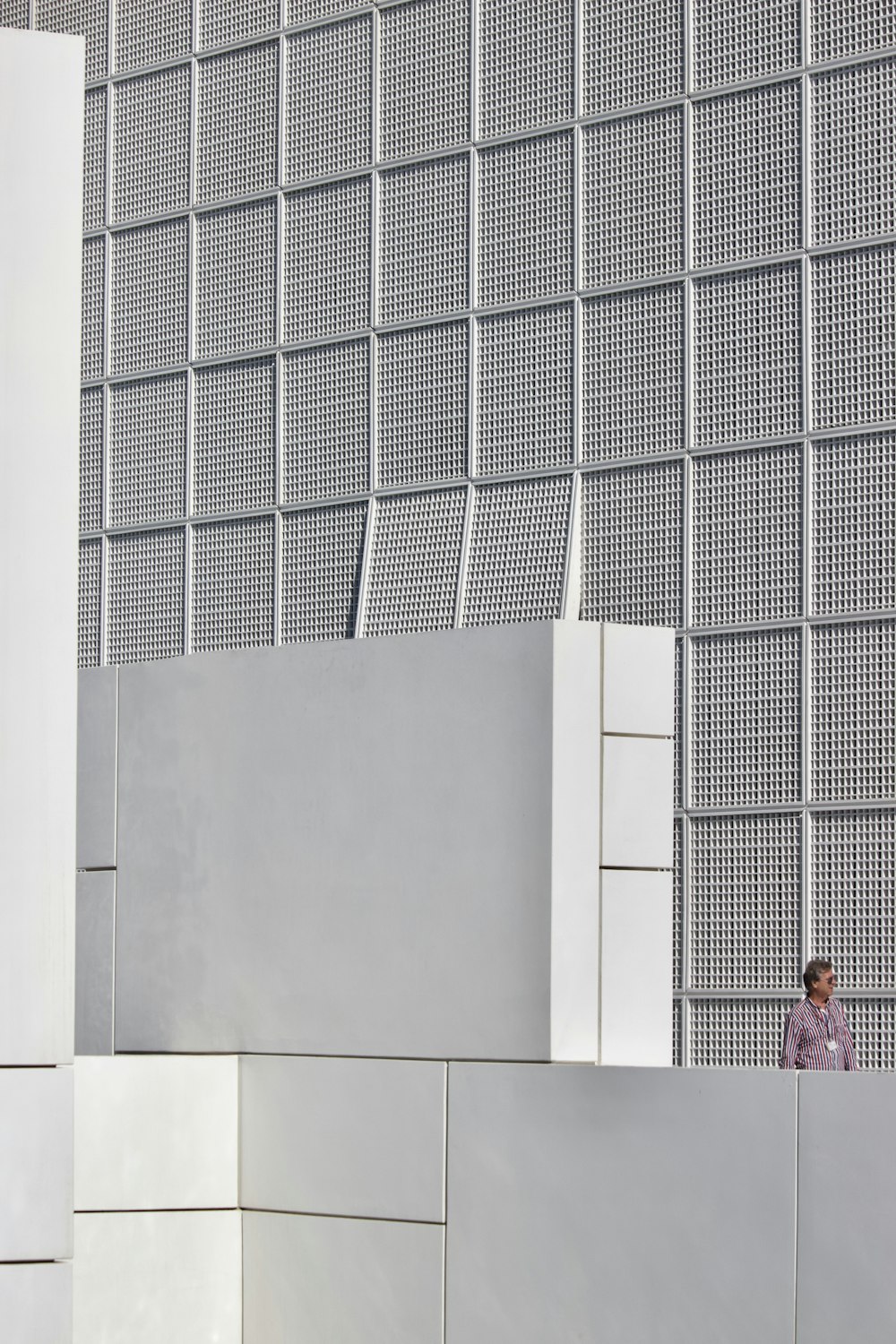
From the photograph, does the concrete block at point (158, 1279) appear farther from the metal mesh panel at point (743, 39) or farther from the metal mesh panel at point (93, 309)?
the metal mesh panel at point (93, 309)

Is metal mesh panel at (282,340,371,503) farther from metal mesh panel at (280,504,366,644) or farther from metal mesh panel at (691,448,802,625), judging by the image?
metal mesh panel at (691,448,802,625)

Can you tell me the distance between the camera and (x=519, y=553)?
58.1 feet

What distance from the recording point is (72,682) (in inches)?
397

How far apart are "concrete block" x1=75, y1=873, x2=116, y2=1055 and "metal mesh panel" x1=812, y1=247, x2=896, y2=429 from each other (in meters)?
5.99

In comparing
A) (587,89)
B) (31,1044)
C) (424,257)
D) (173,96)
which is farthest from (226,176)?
(31,1044)

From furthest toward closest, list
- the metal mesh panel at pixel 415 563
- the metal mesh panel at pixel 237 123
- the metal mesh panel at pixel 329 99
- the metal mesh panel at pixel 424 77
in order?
the metal mesh panel at pixel 237 123, the metal mesh panel at pixel 329 99, the metal mesh panel at pixel 424 77, the metal mesh panel at pixel 415 563

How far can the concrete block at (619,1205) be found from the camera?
36.7 feet

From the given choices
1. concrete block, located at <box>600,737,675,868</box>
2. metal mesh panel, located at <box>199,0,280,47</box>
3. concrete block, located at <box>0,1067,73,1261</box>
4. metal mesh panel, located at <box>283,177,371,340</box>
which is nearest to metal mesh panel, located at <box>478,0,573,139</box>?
metal mesh panel, located at <box>283,177,371,340</box>

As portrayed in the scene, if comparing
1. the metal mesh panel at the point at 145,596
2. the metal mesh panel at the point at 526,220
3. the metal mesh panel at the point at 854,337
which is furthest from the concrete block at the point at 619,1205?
the metal mesh panel at the point at 145,596

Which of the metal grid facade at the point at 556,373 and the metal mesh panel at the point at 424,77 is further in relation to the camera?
the metal mesh panel at the point at 424,77

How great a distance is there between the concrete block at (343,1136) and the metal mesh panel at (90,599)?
8481mm

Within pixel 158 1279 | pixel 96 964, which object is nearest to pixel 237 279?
pixel 96 964

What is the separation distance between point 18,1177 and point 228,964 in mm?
4101

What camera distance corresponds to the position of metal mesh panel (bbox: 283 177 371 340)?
19.3 m
